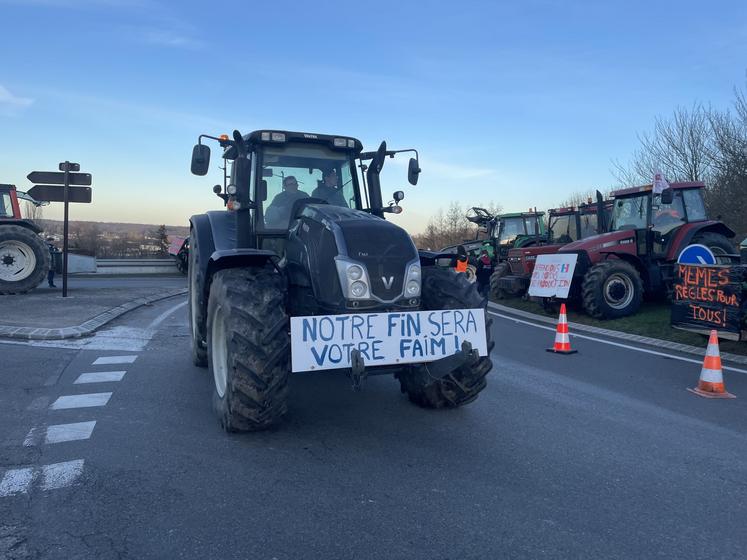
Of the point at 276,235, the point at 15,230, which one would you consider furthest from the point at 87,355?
the point at 15,230

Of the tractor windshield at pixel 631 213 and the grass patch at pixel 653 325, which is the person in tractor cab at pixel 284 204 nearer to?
the grass patch at pixel 653 325

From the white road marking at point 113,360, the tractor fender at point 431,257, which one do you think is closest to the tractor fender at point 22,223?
the white road marking at point 113,360

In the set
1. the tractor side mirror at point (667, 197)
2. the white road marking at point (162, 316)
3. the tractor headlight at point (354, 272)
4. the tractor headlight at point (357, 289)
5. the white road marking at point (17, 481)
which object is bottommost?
the white road marking at point (162, 316)

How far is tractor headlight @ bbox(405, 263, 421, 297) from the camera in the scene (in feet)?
16.6

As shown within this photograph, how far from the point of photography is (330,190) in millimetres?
6559

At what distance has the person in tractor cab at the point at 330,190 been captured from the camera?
6.48 metres

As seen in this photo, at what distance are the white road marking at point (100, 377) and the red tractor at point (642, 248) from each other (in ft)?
30.8

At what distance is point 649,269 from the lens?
1350cm

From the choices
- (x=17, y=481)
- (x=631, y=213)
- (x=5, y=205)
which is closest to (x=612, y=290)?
(x=631, y=213)

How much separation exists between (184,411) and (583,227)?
1660 centimetres

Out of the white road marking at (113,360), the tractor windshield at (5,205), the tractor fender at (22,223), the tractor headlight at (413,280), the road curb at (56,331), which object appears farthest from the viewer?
the tractor windshield at (5,205)

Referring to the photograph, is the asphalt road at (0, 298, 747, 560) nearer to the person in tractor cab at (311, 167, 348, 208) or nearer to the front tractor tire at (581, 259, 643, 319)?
the person in tractor cab at (311, 167, 348, 208)

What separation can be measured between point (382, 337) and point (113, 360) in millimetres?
4743

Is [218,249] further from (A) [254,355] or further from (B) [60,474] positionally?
(B) [60,474]
